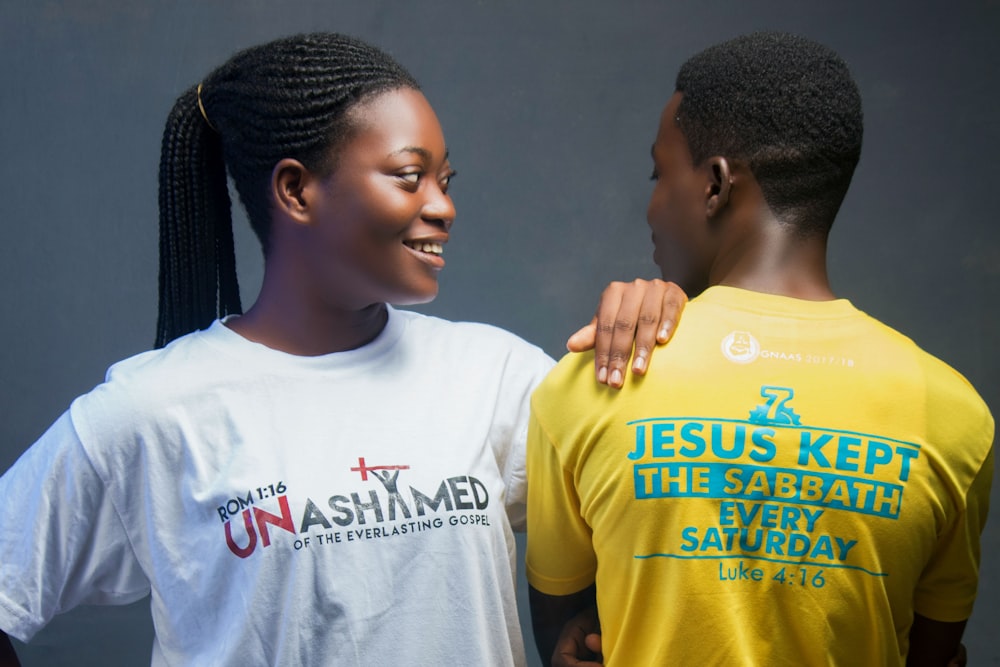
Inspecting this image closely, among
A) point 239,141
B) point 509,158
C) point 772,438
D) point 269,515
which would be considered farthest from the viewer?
point 509,158

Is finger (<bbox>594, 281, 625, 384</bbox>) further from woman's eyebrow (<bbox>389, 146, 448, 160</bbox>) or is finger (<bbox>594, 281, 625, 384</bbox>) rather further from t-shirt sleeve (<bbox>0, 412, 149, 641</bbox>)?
t-shirt sleeve (<bbox>0, 412, 149, 641</bbox>)

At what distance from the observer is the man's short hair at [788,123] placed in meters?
1.16

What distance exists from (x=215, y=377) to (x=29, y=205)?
1.07 m

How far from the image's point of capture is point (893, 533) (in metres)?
1.12

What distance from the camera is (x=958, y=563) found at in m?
1.20

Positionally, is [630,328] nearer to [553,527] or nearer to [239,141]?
[553,527]

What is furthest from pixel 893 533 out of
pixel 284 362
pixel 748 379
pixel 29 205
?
pixel 29 205

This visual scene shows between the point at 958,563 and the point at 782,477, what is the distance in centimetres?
25

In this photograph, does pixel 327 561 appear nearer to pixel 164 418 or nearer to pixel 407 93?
pixel 164 418

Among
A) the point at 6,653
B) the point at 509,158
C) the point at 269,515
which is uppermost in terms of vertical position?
the point at 509,158

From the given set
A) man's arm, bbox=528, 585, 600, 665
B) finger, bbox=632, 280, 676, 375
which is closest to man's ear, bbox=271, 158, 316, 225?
finger, bbox=632, 280, 676, 375

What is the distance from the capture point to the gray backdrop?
7.11 feet

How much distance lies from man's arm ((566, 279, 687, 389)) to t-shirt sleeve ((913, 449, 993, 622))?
1.17 ft

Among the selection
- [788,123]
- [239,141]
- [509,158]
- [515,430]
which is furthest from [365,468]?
[509,158]
